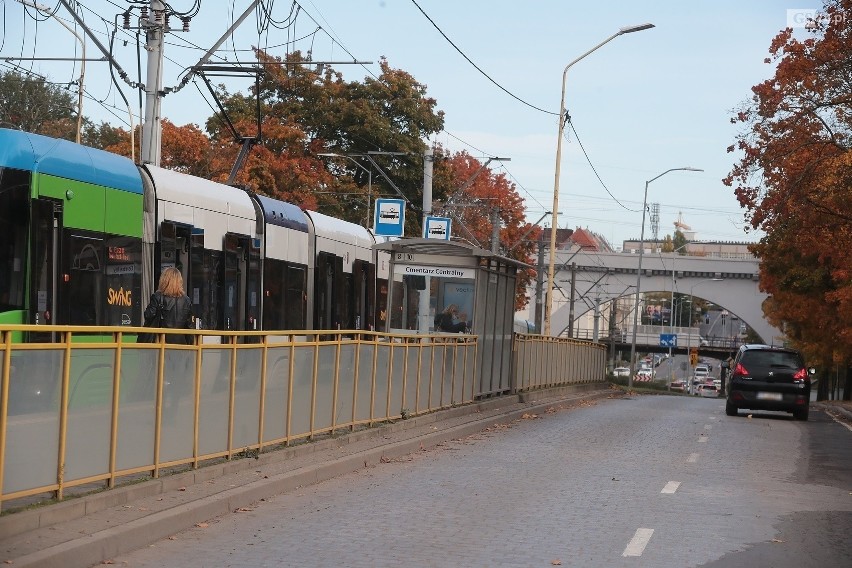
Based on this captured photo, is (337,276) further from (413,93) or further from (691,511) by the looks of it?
(413,93)

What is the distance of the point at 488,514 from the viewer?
1088 cm

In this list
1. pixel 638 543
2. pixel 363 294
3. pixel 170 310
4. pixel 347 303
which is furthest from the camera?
pixel 363 294

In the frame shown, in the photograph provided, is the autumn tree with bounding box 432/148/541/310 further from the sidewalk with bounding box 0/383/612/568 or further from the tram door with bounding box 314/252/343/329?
the sidewalk with bounding box 0/383/612/568

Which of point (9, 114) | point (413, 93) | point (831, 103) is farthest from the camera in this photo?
point (413, 93)

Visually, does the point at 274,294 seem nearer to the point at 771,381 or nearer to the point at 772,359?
the point at 771,381

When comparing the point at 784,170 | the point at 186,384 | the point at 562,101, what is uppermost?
the point at 562,101

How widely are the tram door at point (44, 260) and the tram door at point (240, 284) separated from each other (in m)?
5.80

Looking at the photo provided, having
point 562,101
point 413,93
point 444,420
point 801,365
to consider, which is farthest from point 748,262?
point 444,420

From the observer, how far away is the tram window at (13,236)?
48.0ft

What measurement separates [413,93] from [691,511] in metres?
48.5

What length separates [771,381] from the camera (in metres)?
29.0

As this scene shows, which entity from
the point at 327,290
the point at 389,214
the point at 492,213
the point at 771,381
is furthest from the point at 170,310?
the point at 492,213

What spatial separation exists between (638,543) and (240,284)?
13.8m

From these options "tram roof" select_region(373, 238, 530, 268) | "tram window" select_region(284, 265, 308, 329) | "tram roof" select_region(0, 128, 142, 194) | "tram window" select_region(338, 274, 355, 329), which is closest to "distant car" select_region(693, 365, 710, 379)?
"tram window" select_region(338, 274, 355, 329)
